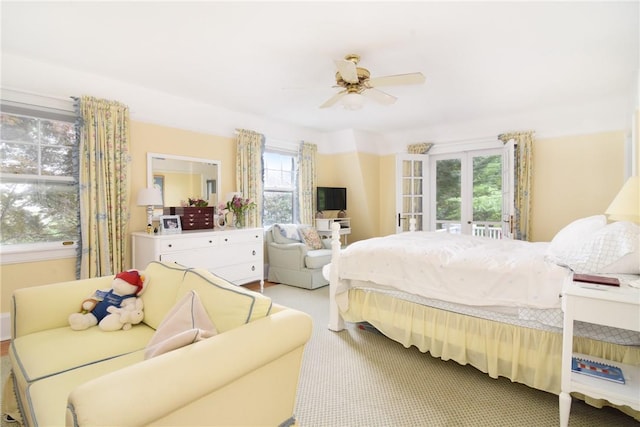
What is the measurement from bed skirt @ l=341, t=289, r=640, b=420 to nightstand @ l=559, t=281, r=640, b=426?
0.25m

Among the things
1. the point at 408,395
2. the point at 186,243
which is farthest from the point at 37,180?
the point at 408,395

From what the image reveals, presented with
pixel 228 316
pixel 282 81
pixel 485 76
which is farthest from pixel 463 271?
pixel 282 81

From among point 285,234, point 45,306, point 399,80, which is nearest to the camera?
point 45,306

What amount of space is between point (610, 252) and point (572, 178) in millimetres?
3287

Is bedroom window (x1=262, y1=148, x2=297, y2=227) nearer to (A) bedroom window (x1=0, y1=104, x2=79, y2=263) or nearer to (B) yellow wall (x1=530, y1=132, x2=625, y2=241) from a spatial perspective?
(A) bedroom window (x1=0, y1=104, x2=79, y2=263)

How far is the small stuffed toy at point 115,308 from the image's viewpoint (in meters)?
1.91

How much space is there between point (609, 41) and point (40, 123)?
5.17 metres

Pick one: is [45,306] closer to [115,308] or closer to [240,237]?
[115,308]

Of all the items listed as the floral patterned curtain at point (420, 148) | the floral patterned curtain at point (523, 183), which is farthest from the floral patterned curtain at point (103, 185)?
the floral patterned curtain at point (523, 183)

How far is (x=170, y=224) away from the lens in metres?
3.73

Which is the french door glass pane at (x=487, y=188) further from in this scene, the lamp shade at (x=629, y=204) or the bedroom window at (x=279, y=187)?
the lamp shade at (x=629, y=204)

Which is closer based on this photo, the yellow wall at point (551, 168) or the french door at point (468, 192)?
the yellow wall at point (551, 168)

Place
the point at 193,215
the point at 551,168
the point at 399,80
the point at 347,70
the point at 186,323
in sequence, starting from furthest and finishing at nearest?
the point at 551,168, the point at 193,215, the point at 399,80, the point at 347,70, the point at 186,323

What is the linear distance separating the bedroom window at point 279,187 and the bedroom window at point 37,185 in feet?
8.09
